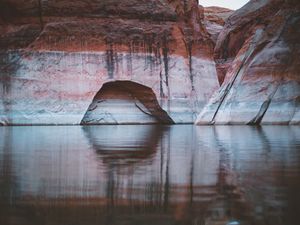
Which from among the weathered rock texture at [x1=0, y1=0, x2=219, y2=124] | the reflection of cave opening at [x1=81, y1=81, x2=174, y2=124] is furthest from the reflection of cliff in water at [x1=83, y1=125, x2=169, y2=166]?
the reflection of cave opening at [x1=81, y1=81, x2=174, y2=124]

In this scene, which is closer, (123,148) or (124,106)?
(123,148)

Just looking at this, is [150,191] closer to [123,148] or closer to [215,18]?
[123,148]

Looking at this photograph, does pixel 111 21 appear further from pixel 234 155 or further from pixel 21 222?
pixel 21 222

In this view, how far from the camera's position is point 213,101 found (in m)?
20.7

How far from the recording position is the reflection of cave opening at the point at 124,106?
2580 cm

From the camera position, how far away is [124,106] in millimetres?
26359

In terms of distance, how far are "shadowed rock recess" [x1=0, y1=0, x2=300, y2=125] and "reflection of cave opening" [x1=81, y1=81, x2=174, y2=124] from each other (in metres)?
0.05

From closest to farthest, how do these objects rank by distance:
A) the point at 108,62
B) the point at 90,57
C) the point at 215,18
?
the point at 90,57 → the point at 108,62 → the point at 215,18

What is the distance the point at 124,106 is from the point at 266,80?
9.10 m

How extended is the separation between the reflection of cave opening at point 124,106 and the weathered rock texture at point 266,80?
5494 mm

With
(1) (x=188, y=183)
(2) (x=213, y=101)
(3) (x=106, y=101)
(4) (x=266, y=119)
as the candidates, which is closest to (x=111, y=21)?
(3) (x=106, y=101)

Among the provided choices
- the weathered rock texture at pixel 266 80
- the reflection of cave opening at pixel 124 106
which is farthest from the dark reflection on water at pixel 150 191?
the reflection of cave opening at pixel 124 106

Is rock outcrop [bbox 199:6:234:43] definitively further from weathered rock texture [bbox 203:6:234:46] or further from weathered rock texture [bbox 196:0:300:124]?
weathered rock texture [bbox 196:0:300:124]

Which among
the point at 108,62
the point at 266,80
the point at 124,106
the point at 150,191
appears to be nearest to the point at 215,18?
the point at 124,106
